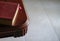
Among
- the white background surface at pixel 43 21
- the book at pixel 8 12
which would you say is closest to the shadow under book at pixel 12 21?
the book at pixel 8 12

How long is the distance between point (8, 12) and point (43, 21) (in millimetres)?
1383

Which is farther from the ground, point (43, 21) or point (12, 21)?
point (43, 21)

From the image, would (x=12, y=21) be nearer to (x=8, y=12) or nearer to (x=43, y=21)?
(x=8, y=12)

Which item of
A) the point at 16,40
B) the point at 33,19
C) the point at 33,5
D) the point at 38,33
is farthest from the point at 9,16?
the point at 33,5

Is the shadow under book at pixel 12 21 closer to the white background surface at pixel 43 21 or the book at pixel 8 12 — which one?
the book at pixel 8 12

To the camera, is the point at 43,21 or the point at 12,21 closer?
the point at 12,21

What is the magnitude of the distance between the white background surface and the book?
0.81 meters

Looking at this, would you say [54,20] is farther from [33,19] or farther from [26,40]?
[26,40]

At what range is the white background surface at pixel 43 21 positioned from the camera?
185 cm

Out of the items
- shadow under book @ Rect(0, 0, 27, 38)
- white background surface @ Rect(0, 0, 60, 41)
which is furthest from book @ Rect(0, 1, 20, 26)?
white background surface @ Rect(0, 0, 60, 41)

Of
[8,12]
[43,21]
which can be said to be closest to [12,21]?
[8,12]

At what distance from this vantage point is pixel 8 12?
80 cm

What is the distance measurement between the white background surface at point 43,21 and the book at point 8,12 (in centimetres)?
81

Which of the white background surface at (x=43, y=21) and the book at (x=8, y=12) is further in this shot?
the white background surface at (x=43, y=21)
